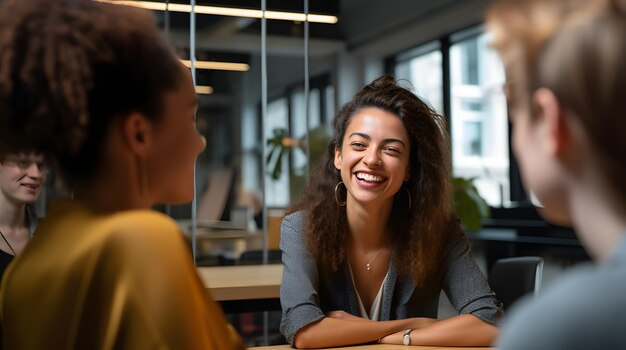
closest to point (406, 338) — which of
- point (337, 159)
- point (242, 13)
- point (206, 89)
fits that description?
point (337, 159)

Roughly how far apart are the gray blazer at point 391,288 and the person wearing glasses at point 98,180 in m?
1.40

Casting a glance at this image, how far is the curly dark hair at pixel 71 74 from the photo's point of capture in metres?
0.87

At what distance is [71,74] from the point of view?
0.87 meters

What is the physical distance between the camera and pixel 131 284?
0.84 meters

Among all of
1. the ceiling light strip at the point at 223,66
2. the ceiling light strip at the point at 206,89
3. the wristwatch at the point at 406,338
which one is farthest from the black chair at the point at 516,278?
the ceiling light strip at the point at 223,66

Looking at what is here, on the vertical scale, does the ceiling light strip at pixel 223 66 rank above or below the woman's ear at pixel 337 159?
Result: above

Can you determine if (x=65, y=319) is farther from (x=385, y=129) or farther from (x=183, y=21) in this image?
(x=183, y=21)

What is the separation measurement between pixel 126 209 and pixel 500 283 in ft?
8.82

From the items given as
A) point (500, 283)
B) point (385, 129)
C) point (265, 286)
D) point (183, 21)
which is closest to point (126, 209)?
point (385, 129)

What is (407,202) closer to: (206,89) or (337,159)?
(337,159)

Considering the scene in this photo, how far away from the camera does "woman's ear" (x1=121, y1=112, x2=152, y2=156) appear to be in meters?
0.94

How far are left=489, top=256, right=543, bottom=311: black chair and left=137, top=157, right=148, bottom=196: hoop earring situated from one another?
2.54 m

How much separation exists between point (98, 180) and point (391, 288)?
5.45 ft

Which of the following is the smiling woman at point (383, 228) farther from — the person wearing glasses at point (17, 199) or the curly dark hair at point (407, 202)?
the person wearing glasses at point (17, 199)
